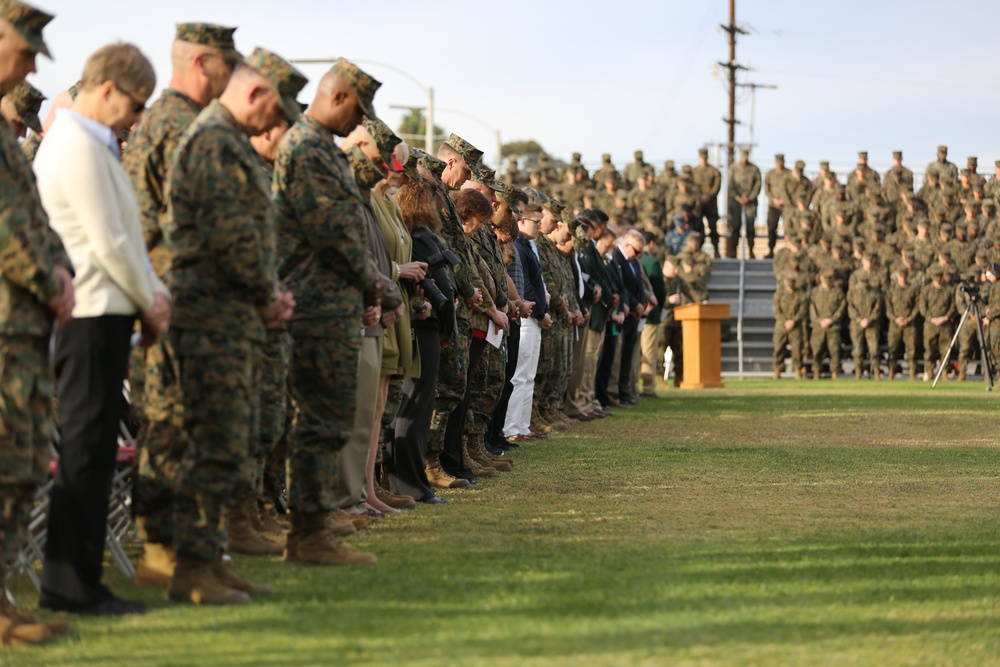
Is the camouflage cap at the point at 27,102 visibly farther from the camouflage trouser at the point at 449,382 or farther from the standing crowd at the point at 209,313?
the camouflage trouser at the point at 449,382

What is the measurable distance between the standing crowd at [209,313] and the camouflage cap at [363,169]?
0.02 meters

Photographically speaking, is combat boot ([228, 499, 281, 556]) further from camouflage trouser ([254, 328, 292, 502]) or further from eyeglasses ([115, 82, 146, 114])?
eyeglasses ([115, 82, 146, 114])

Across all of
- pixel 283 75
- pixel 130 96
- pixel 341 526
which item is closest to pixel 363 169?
pixel 283 75

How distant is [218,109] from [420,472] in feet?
13.6

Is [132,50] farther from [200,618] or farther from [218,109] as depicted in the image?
[200,618]

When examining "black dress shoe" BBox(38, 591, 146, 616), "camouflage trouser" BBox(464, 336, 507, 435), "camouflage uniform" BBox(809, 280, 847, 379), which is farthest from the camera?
"camouflage uniform" BBox(809, 280, 847, 379)

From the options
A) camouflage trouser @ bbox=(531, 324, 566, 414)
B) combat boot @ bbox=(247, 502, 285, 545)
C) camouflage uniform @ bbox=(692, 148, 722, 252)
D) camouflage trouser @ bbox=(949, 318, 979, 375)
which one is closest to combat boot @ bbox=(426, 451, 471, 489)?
combat boot @ bbox=(247, 502, 285, 545)

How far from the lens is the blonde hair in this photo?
19.2ft

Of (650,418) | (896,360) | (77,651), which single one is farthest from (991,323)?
(77,651)

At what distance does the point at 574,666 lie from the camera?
496 cm

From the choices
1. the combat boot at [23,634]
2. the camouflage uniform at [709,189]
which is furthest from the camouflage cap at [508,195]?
the camouflage uniform at [709,189]

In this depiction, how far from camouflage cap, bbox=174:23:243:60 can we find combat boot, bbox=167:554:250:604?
7.20 feet

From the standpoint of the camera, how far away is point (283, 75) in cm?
691

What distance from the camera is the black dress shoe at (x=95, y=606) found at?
18.9 feet
